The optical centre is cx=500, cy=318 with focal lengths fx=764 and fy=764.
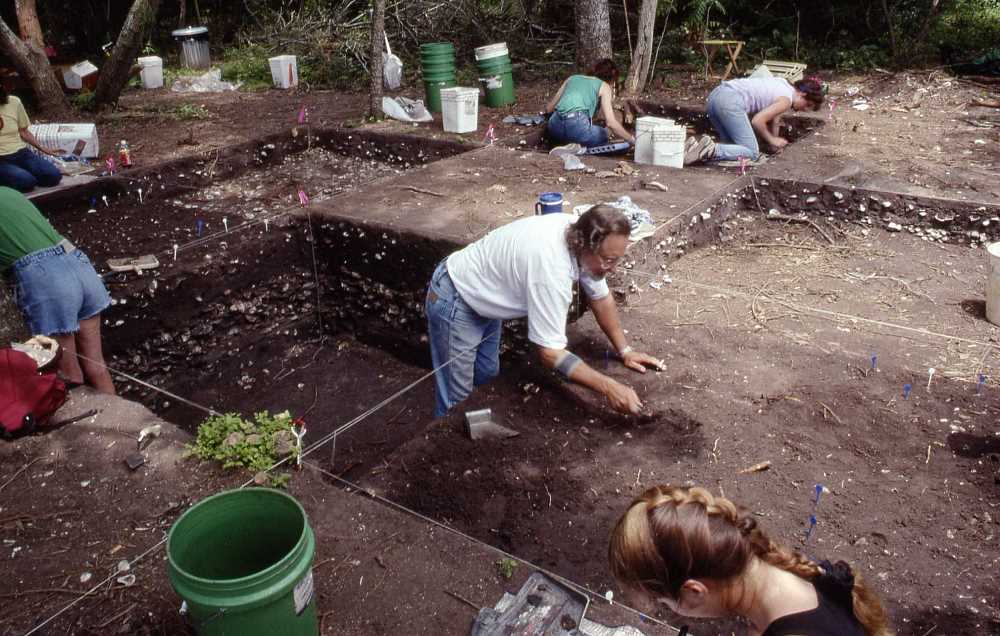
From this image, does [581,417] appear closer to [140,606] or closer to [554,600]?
[554,600]

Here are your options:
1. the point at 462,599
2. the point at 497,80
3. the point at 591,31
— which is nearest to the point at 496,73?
the point at 497,80

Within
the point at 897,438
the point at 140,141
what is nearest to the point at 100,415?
the point at 897,438

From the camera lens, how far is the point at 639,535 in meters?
1.79

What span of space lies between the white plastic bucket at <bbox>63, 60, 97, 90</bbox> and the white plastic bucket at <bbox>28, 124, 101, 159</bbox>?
452cm

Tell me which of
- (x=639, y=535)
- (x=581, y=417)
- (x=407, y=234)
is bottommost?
(x=581, y=417)

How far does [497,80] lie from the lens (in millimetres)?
9531

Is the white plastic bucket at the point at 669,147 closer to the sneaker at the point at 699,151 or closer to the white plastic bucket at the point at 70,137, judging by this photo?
the sneaker at the point at 699,151

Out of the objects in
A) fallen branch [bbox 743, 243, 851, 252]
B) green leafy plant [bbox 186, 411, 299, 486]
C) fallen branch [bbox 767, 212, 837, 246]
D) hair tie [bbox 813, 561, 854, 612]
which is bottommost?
green leafy plant [bbox 186, 411, 299, 486]

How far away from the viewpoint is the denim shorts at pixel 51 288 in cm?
401

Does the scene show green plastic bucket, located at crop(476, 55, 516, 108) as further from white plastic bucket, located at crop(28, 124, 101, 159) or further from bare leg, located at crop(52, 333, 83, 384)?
bare leg, located at crop(52, 333, 83, 384)

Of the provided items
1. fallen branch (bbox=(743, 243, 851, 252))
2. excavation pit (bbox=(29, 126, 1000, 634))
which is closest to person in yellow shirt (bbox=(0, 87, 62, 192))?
excavation pit (bbox=(29, 126, 1000, 634))

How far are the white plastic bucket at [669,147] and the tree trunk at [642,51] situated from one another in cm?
256

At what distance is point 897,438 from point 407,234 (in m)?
3.43

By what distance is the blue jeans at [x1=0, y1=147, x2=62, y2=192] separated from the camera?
21.3 feet
